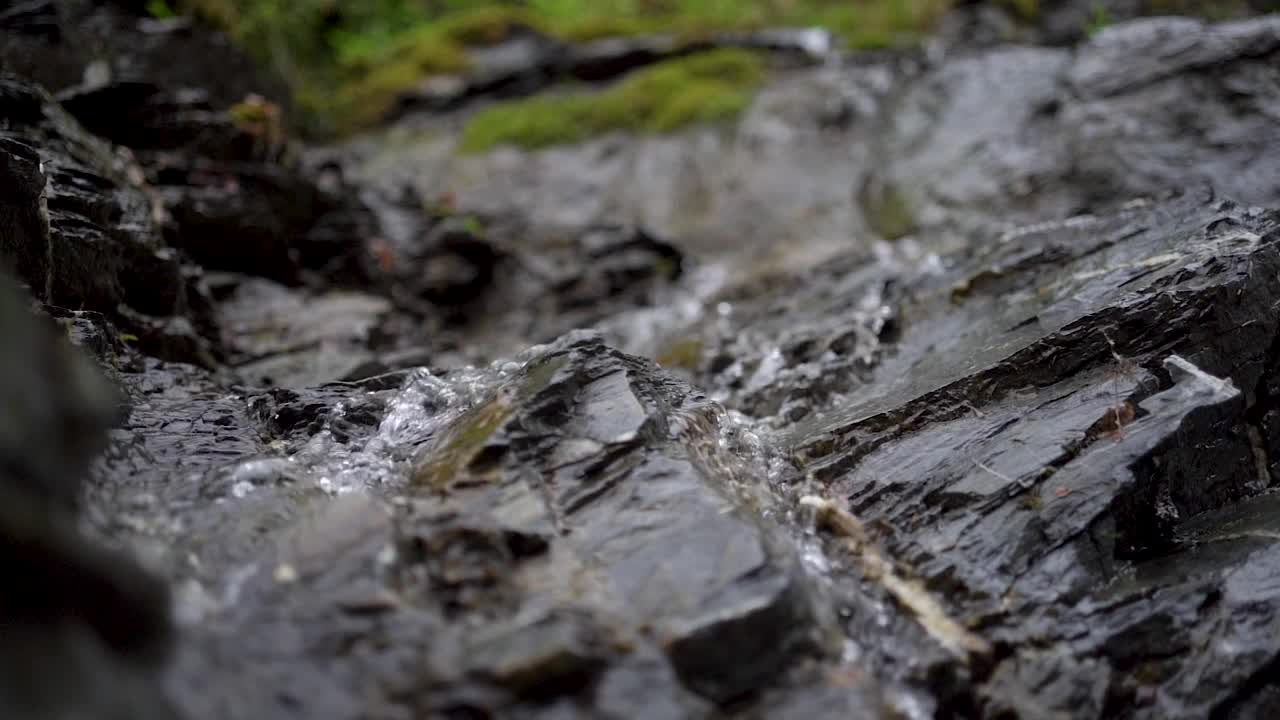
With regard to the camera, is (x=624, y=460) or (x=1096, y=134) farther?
(x=1096, y=134)

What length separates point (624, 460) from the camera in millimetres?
4234

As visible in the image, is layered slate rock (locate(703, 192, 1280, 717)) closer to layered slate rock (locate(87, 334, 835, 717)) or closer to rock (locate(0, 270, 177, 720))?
layered slate rock (locate(87, 334, 835, 717))

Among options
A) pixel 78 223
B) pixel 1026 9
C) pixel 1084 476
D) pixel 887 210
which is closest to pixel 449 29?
pixel 887 210

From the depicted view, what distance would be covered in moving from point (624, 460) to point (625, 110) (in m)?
11.0

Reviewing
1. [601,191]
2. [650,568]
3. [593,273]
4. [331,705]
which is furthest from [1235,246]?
[601,191]

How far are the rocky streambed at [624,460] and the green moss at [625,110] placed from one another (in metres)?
5.21

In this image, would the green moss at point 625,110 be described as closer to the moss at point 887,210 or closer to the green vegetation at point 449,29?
the green vegetation at point 449,29

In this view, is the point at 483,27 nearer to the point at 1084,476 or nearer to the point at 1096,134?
the point at 1096,134

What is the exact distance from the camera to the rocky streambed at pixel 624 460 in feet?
9.96

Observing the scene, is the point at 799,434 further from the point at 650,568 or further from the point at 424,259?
the point at 424,259

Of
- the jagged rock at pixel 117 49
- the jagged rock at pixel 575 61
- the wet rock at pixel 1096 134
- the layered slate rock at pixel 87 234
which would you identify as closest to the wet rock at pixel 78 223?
the layered slate rock at pixel 87 234

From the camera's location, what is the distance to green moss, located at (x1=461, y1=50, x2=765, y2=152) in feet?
45.5

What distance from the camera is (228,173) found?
8.49 metres

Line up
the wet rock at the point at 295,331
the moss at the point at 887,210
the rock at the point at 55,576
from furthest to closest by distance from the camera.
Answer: the moss at the point at 887,210, the wet rock at the point at 295,331, the rock at the point at 55,576
